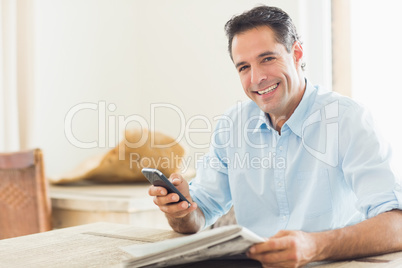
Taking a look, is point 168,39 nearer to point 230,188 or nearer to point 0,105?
point 0,105

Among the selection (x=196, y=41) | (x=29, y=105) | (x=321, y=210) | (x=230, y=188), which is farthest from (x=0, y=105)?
(x=321, y=210)

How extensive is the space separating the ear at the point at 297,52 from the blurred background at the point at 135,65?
0.99 metres

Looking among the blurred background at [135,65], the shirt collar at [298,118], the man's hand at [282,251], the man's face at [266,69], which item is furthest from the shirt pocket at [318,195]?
the blurred background at [135,65]

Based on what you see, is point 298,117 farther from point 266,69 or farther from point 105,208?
point 105,208

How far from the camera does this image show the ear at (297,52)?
167cm

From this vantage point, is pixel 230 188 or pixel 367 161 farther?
pixel 230 188

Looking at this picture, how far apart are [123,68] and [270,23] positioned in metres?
2.16

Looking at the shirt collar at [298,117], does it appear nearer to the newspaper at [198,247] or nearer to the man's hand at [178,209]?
the man's hand at [178,209]

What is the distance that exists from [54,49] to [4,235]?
1.39m

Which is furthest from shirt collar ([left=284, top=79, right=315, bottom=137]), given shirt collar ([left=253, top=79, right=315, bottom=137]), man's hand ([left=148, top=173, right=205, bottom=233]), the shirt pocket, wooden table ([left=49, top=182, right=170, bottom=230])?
wooden table ([left=49, top=182, right=170, bottom=230])

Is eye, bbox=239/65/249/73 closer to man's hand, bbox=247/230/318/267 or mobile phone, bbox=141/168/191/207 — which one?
mobile phone, bbox=141/168/191/207

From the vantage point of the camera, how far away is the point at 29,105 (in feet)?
10.9

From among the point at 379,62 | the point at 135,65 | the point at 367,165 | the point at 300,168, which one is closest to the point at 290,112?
the point at 300,168

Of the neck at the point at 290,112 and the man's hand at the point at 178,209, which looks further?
the neck at the point at 290,112
